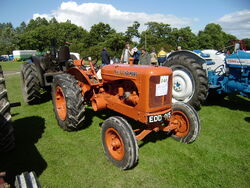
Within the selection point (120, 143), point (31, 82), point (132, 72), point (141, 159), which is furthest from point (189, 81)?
point (31, 82)

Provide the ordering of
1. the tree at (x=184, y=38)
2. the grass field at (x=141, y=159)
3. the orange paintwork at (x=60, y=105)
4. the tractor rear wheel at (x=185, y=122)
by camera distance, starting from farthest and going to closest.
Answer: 1. the tree at (x=184, y=38)
2. the orange paintwork at (x=60, y=105)
3. the tractor rear wheel at (x=185, y=122)
4. the grass field at (x=141, y=159)

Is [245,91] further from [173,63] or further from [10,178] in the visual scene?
[10,178]

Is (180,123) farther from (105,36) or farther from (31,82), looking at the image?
(105,36)

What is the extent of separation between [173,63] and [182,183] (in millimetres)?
3517

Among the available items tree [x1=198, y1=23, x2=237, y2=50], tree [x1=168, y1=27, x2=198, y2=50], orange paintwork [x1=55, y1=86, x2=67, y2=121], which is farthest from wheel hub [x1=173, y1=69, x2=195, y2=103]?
tree [x1=198, y1=23, x2=237, y2=50]

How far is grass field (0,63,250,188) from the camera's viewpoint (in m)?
2.72

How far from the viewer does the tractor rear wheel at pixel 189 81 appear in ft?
16.3

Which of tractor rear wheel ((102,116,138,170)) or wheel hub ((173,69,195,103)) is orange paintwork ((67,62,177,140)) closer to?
tractor rear wheel ((102,116,138,170))

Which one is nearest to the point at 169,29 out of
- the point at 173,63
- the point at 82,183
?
the point at 173,63

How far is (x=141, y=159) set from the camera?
3184mm

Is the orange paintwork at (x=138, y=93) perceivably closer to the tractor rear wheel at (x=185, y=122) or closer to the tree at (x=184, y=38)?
the tractor rear wheel at (x=185, y=122)

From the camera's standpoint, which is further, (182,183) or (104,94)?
(104,94)

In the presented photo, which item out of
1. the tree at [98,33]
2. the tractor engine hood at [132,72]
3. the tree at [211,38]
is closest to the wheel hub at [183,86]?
the tractor engine hood at [132,72]

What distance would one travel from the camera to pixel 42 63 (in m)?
6.19
